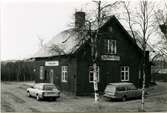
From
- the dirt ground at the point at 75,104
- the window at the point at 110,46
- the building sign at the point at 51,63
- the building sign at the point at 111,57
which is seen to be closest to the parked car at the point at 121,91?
the dirt ground at the point at 75,104

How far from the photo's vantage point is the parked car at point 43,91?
19406 mm

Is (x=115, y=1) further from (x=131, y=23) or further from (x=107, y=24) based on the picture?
(x=107, y=24)

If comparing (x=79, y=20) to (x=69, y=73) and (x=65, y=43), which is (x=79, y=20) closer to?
(x=65, y=43)

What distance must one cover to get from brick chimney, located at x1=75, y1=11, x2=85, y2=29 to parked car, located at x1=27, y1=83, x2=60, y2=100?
4.44 metres

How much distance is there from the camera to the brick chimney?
16.4 m

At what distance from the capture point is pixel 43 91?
1950 cm

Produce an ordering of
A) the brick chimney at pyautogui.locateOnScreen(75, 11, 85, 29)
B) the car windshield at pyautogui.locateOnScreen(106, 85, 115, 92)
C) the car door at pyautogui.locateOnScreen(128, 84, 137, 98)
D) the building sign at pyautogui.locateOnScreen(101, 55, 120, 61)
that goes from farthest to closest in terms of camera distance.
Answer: the building sign at pyautogui.locateOnScreen(101, 55, 120, 61) < the car door at pyautogui.locateOnScreen(128, 84, 137, 98) < the car windshield at pyautogui.locateOnScreen(106, 85, 115, 92) < the brick chimney at pyautogui.locateOnScreen(75, 11, 85, 29)

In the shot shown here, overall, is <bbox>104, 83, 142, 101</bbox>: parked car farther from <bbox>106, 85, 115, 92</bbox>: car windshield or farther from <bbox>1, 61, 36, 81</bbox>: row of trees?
<bbox>1, 61, 36, 81</bbox>: row of trees

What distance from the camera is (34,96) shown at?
1986 cm

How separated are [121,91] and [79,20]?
5.19 m

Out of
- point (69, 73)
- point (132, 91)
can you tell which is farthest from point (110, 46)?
point (69, 73)

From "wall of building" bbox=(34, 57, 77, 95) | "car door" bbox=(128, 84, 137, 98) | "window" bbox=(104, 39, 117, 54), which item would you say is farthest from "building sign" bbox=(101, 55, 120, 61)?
"wall of building" bbox=(34, 57, 77, 95)

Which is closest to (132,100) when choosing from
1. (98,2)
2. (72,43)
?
(72,43)

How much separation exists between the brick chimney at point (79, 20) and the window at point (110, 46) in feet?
8.76
